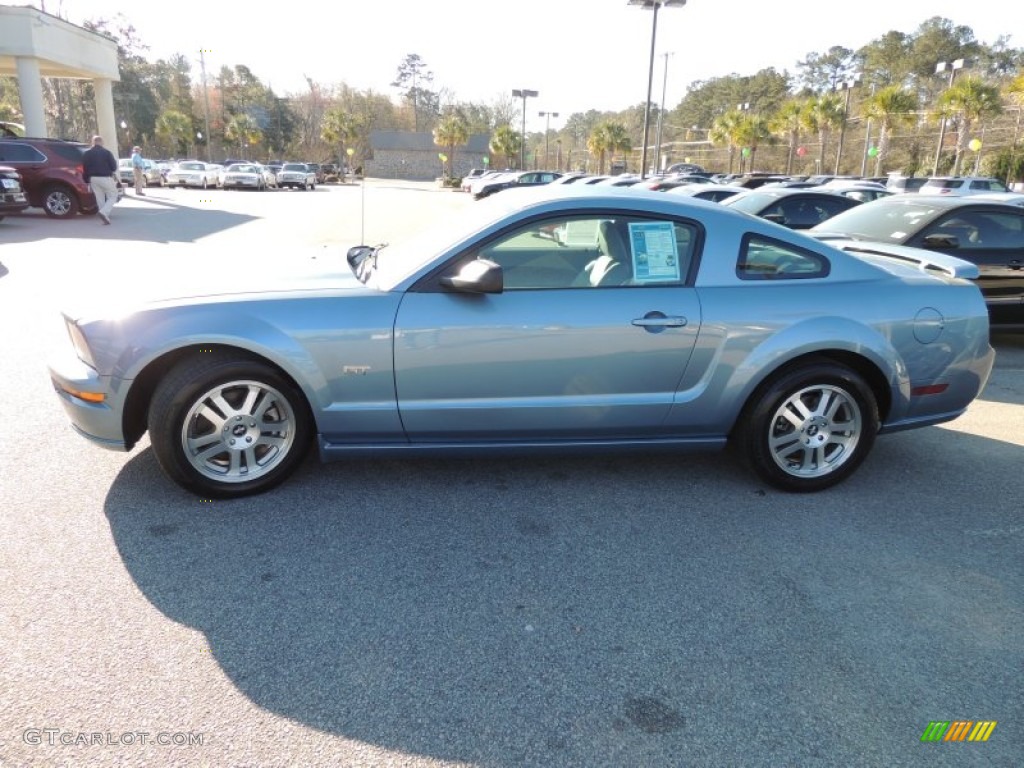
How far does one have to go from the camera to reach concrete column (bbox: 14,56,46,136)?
2142 centimetres

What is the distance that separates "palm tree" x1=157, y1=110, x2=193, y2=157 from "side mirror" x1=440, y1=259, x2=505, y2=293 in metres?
76.8

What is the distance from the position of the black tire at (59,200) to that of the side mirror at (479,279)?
16.5 m

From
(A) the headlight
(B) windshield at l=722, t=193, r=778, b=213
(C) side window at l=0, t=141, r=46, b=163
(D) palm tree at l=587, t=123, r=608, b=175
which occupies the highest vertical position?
(D) palm tree at l=587, t=123, r=608, b=175

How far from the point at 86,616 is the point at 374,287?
1826 mm

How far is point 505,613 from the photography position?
2707 millimetres

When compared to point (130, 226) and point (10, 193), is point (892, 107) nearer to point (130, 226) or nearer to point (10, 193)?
point (130, 226)

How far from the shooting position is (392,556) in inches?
121

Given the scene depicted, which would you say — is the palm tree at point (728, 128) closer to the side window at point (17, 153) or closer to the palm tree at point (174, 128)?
the side window at point (17, 153)

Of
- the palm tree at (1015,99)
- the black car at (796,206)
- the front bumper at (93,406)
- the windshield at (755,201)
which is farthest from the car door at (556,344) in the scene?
the palm tree at (1015,99)

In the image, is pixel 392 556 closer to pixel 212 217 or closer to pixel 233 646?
pixel 233 646

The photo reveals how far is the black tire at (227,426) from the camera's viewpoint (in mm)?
3332

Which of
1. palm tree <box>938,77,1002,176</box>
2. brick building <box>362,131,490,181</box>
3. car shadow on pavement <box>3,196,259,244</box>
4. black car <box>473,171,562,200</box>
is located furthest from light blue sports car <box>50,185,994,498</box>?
brick building <box>362,131,490,181</box>

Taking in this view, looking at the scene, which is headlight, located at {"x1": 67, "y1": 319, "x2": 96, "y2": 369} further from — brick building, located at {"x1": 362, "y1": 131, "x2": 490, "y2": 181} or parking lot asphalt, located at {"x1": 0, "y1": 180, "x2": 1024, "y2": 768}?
brick building, located at {"x1": 362, "y1": 131, "x2": 490, "y2": 181}

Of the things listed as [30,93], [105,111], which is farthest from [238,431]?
[105,111]
